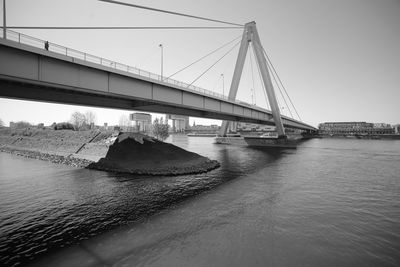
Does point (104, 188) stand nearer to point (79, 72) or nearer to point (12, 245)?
point (12, 245)

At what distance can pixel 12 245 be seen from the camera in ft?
25.4

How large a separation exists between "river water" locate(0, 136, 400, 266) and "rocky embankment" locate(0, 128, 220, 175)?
15.7ft

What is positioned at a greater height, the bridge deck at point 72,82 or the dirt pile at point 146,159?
the bridge deck at point 72,82

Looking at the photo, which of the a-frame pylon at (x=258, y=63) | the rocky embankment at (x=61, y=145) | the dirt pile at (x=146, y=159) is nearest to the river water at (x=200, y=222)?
the dirt pile at (x=146, y=159)

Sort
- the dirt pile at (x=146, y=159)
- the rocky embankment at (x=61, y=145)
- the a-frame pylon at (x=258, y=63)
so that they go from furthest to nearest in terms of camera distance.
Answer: the a-frame pylon at (x=258, y=63) → the rocky embankment at (x=61, y=145) → the dirt pile at (x=146, y=159)

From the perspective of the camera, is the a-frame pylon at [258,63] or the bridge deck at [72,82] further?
the a-frame pylon at [258,63]

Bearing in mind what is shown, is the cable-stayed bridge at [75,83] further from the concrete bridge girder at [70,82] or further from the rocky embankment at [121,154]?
the rocky embankment at [121,154]

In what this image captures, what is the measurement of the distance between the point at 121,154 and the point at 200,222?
1858cm

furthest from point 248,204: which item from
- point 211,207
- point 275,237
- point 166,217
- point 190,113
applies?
point 190,113

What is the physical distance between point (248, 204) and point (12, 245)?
12.3 metres

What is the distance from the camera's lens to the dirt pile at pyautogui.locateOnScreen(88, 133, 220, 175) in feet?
71.0

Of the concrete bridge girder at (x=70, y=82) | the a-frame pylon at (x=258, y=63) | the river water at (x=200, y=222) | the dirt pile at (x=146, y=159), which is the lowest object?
the river water at (x=200, y=222)

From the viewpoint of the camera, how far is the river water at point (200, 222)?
703 centimetres

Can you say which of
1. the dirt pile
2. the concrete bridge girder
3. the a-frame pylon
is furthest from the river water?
the a-frame pylon
